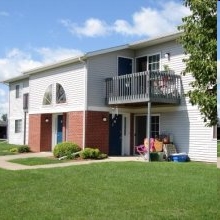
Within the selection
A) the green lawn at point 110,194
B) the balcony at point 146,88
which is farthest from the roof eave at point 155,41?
the green lawn at point 110,194

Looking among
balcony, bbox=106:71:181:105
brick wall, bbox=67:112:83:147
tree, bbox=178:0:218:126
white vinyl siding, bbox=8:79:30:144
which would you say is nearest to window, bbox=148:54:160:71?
balcony, bbox=106:71:181:105

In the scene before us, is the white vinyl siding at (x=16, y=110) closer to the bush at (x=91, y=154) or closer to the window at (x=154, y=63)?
the window at (x=154, y=63)

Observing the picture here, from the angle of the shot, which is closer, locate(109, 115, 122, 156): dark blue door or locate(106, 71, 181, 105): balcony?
locate(106, 71, 181, 105): balcony

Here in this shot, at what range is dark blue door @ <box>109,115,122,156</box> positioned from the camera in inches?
891

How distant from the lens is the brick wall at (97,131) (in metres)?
21.6

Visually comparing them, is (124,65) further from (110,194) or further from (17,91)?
(17,91)

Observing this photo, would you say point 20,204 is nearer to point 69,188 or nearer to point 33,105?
point 69,188

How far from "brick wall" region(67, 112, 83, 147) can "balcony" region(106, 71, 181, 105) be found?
65.0 inches

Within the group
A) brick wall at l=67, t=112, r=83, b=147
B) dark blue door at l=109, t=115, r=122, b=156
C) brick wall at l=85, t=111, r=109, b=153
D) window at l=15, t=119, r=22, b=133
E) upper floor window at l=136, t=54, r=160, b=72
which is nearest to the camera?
brick wall at l=85, t=111, r=109, b=153

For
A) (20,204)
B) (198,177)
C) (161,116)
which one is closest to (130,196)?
(20,204)

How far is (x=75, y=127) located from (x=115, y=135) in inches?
79.2

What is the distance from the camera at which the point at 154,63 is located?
22.1m

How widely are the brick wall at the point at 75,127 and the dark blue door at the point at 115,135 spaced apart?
60.2 inches

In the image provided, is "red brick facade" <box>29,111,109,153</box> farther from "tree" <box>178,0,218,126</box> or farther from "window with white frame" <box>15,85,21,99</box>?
"tree" <box>178,0,218,126</box>
